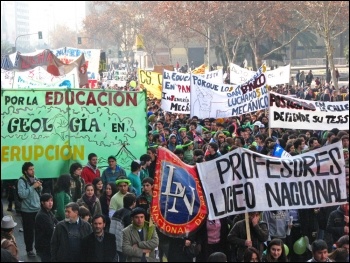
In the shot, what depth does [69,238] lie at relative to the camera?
8820 mm

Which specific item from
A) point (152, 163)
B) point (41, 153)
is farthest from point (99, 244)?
point (152, 163)

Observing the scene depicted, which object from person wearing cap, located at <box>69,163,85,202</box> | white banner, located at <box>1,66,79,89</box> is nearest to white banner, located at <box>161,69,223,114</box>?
white banner, located at <box>1,66,79,89</box>

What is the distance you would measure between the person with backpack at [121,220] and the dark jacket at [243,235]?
1.04 meters

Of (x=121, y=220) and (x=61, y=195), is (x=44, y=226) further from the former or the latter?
(x=121, y=220)

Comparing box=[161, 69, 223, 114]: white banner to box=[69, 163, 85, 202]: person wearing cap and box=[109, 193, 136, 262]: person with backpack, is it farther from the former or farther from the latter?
box=[109, 193, 136, 262]: person with backpack

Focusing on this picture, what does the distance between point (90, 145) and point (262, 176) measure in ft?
14.9

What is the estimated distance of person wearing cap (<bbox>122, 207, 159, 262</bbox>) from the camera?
27.8 ft

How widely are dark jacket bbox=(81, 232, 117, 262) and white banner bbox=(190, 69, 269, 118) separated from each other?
8.74 meters

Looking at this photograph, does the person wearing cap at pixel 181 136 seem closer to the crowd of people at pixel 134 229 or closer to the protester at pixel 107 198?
the crowd of people at pixel 134 229

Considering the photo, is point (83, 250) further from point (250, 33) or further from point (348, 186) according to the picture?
point (250, 33)

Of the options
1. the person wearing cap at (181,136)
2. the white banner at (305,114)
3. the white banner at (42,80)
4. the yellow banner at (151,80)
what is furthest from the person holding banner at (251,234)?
the yellow banner at (151,80)

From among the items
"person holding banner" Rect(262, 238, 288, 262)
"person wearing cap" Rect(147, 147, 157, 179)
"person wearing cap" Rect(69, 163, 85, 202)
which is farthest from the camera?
"person wearing cap" Rect(147, 147, 157, 179)

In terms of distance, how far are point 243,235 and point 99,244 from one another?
4.67ft

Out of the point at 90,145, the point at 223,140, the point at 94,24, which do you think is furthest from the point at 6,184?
the point at 94,24
